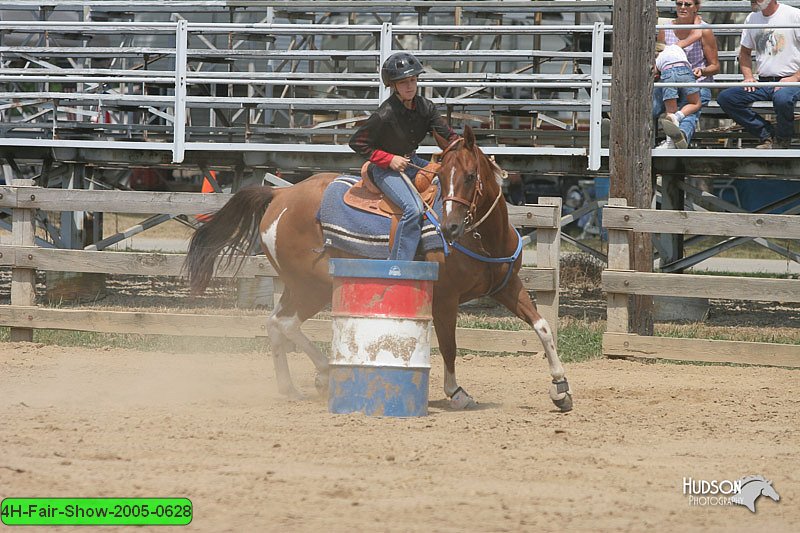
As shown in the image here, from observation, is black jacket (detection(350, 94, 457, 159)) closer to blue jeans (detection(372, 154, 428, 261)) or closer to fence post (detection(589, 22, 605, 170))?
blue jeans (detection(372, 154, 428, 261))

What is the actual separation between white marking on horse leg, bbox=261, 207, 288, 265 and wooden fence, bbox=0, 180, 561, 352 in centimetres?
151

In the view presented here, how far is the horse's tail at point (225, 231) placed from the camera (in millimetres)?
8648

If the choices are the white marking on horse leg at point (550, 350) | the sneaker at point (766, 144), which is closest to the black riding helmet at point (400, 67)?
the white marking on horse leg at point (550, 350)

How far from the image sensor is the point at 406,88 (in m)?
7.41

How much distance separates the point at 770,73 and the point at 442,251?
19.1 feet

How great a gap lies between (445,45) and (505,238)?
10.7 meters

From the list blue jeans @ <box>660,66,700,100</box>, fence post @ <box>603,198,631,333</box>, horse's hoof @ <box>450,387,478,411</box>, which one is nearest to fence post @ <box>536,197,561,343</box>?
fence post @ <box>603,198,631,333</box>

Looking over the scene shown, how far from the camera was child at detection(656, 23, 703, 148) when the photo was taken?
11.4 metres

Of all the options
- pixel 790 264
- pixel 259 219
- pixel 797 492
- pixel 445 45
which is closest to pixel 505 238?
pixel 259 219

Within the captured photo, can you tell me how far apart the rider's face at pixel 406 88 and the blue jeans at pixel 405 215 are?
514mm

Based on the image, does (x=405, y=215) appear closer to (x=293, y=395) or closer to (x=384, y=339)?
(x=384, y=339)

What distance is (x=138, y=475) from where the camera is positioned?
5.21m

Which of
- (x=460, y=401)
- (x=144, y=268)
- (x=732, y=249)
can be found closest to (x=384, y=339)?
(x=460, y=401)

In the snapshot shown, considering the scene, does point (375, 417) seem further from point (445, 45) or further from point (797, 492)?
point (445, 45)
